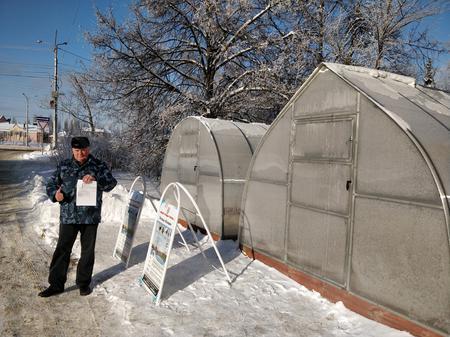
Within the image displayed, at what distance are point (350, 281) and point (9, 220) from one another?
752cm

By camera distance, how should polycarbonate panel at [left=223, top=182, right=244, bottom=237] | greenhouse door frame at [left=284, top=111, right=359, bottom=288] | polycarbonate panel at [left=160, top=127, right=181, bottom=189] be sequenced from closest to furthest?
greenhouse door frame at [left=284, top=111, right=359, bottom=288] < polycarbonate panel at [left=223, top=182, right=244, bottom=237] < polycarbonate panel at [left=160, top=127, right=181, bottom=189]

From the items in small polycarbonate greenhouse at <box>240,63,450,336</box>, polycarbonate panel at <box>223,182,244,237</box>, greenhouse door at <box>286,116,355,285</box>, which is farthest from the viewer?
polycarbonate panel at <box>223,182,244,237</box>

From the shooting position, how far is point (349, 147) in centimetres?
461

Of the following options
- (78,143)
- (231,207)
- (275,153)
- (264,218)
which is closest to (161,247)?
(78,143)

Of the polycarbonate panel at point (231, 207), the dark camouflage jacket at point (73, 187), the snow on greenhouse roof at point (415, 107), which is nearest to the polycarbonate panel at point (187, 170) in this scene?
the polycarbonate panel at point (231, 207)

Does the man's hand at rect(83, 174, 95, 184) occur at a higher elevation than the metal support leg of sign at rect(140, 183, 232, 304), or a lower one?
higher

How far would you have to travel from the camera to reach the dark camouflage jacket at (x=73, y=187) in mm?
4703

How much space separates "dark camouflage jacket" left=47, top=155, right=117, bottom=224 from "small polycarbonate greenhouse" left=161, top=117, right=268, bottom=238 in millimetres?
3223

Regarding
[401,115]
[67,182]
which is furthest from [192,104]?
[401,115]

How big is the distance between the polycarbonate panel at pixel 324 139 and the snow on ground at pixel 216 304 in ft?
6.10

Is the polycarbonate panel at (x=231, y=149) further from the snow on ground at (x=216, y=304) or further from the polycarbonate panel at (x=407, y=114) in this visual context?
the polycarbonate panel at (x=407, y=114)

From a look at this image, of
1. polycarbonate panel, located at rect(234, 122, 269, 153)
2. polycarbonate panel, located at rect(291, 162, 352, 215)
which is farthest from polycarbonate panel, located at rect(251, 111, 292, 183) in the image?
polycarbonate panel, located at rect(234, 122, 269, 153)

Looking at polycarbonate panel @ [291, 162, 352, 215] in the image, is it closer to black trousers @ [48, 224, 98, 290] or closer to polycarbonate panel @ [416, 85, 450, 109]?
polycarbonate panel @ [416, 85, 450, 109]

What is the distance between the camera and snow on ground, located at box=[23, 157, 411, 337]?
410 cm
